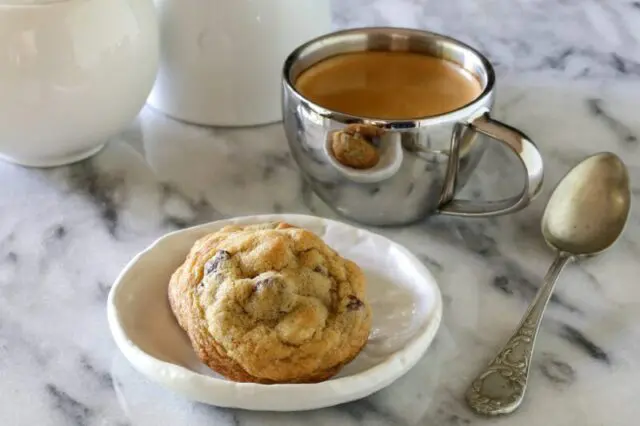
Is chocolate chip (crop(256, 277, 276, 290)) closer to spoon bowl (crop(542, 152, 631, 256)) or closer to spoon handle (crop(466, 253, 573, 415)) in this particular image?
spoon handle (crop(466, 253, 573, 415))

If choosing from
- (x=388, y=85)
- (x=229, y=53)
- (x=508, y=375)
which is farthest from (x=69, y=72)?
(x=508, y=375)

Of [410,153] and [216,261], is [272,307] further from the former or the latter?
[410,153]

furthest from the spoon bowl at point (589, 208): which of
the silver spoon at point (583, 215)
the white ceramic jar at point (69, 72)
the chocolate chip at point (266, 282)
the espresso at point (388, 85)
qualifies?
the white ceramic jar at point (69, 72)

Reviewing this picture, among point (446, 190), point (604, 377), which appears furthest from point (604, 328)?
point (446, 190)

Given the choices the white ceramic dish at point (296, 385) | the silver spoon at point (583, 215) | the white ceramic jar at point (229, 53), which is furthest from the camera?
the white ceramic jar at point (229, 53)

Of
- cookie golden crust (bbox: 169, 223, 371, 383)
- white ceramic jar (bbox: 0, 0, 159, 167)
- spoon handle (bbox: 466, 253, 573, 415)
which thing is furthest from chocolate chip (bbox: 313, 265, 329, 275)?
white ceramic jar (bbox: 0, 0, 159, 167)

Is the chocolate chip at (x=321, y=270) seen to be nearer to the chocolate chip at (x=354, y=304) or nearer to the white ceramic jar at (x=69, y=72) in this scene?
the chocolate chip at (x=354, y=304)
